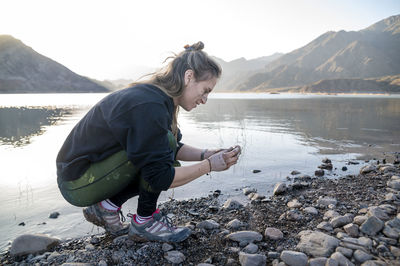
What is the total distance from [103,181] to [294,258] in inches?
75.0

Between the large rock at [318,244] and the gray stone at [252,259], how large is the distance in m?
0.42

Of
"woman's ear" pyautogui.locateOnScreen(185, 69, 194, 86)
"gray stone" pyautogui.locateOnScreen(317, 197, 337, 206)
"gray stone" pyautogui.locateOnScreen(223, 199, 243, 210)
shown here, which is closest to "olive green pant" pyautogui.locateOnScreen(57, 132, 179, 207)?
"woman's ear" pyautogui.locateOnScreen(185, 69, 194, 86)

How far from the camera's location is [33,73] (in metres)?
114

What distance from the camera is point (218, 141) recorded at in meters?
9.74

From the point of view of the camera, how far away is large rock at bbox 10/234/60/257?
2.94 meters

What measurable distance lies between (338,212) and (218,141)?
6.31 m

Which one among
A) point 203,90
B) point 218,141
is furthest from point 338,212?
point 218,141

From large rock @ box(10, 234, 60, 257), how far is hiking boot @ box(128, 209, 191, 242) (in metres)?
0.97

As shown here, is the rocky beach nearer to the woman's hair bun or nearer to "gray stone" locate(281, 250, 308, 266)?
"gray stone" locate(281, 250, 308, 266)

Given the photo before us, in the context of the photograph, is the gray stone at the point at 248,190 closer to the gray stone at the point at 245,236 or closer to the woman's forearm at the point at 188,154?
the woman's forearm at the point at 188,154

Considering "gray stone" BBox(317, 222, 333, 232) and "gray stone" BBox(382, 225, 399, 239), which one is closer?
"gray stone" BBox(382, 225, 399, 239)

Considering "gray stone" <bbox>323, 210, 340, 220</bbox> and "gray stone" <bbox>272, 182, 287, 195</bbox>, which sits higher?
"gray stone" <bbox>323, 210, 340, 220</bbox>

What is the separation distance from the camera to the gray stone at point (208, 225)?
3.32m

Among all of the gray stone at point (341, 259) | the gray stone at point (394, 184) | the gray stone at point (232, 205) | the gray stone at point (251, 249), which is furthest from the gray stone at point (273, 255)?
the gray stone at point (394, 184)
